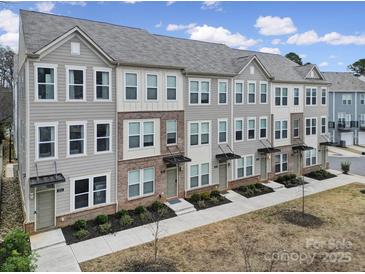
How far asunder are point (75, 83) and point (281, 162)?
1866 centimetres

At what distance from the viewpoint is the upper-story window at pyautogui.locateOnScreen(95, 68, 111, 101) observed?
52.1ft

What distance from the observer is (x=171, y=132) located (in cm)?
1903

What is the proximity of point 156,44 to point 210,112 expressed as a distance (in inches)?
250

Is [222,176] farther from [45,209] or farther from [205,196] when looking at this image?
[45,209]

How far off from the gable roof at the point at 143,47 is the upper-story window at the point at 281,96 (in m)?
0.97

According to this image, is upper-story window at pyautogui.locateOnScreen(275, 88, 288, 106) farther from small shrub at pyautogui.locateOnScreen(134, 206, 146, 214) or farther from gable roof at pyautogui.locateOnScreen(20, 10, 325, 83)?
small shrub at pyautogui.locateOnScreen(134, 206, 146, 214)

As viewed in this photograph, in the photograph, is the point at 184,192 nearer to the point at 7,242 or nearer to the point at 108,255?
the point at 108,255

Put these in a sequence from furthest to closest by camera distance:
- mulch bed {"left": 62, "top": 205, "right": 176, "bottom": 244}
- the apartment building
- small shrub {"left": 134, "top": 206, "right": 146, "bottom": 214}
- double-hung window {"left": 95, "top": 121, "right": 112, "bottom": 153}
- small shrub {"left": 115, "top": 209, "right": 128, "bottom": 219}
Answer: the apartment building, small shrub {"left": 134, "top": 206, "right": 146, "bottom": 214}, small shrub {"left": 115, "top": 209, "right": 128, "bottom": 219}, double-hung window {"left": 95, "top": 121, "right": 112, "bottom": 153}, mulch bed {"left": 62, "top": 205, "right": 176, "bottom": 244}

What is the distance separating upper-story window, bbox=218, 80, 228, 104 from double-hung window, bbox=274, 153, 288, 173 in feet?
25.4

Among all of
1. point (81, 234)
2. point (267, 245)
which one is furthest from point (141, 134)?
point (267, 245)

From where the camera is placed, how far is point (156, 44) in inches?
808

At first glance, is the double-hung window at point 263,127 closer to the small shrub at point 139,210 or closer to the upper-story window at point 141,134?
Answer: the upper-story window at point 141,134

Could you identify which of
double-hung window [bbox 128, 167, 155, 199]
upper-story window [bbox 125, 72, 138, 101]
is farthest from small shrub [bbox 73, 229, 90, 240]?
upper-story window [bbox 125, 72, 138, 101]

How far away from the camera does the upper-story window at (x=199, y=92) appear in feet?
65.0
